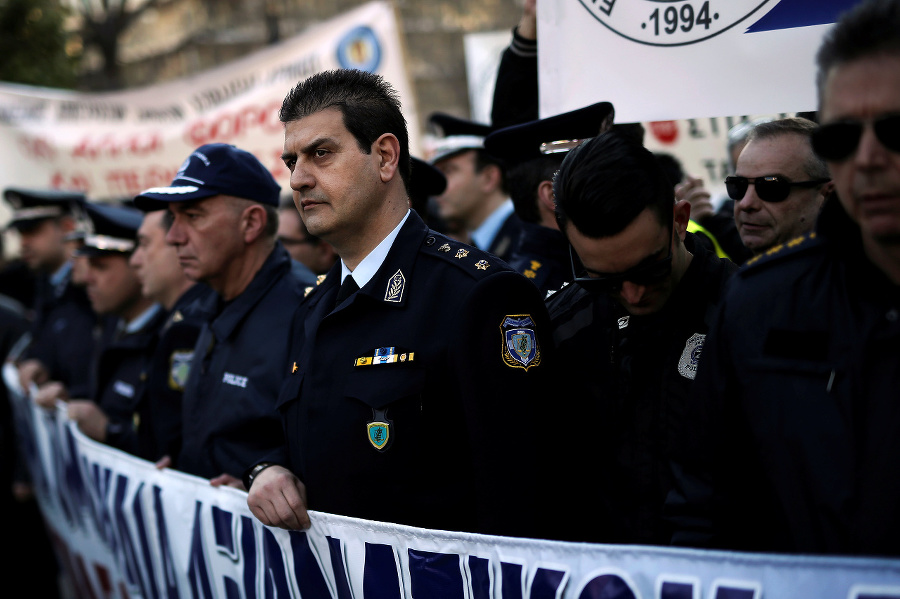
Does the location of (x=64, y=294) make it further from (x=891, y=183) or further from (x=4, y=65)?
(x=4, y=65)

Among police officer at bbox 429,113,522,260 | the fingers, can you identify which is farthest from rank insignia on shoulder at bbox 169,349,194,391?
police officer at bbox 429,113,522,260

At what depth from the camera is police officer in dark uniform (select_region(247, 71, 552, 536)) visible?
224cm

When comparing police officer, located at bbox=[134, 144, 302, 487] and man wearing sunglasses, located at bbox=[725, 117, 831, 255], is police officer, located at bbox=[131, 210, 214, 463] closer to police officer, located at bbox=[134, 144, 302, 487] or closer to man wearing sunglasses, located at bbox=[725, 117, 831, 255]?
police officer, located at bbox=[134, 144, 302, 487]

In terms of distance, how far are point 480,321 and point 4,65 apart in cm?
1117

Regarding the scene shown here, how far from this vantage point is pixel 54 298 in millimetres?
6668

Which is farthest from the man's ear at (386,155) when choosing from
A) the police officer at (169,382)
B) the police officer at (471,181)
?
the police officer at (471,181)

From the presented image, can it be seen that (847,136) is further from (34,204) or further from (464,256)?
(34,204)

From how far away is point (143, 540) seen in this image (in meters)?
3.74

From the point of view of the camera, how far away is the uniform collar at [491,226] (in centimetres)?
531

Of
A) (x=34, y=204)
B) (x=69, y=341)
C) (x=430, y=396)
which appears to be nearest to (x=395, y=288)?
(x=430, y=396)

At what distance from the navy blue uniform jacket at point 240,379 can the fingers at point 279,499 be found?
1.47ft

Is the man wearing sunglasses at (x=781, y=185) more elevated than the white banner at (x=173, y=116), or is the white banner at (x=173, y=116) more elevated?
the white banner at (x=173, y=116)

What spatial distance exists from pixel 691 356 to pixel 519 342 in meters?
0.42

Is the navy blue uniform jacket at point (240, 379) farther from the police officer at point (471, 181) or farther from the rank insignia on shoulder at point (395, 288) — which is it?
the police officer at point (471, 181)
